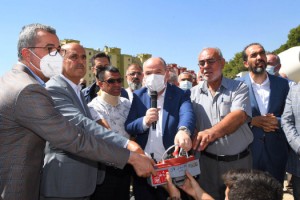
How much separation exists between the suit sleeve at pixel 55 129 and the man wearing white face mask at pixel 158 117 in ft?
2.51

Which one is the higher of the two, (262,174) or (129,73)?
(129,73)

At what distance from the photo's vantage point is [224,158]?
367cm

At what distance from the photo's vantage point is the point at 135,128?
3354mm

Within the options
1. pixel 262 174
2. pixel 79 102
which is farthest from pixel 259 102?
pixel 79 102

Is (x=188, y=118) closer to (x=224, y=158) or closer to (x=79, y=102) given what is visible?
(x=224, y=158)

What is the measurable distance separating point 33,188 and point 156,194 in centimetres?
150

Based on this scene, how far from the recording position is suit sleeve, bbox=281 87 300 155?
11.7ft

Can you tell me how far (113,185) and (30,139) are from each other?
6.12 ft

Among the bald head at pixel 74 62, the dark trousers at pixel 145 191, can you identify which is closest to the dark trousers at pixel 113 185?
the dark trousers at pixel 145 191

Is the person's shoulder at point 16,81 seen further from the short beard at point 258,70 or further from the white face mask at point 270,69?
the white face mask at point 270,69

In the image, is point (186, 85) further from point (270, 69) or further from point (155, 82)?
point (155, 82)

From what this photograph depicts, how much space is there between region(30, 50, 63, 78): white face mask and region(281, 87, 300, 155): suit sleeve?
2.72m

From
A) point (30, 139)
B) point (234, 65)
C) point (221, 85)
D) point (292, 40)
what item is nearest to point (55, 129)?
point (30, 139)

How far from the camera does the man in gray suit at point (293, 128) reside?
11.8 ft
